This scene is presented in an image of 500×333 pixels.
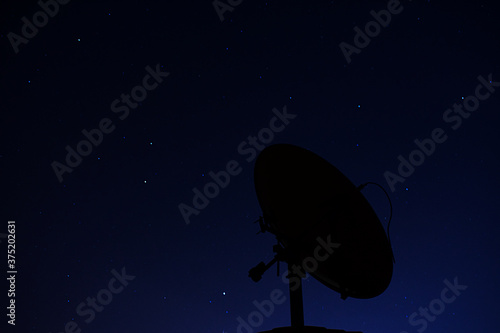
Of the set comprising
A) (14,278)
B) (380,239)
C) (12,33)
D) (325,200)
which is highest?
(12,33)

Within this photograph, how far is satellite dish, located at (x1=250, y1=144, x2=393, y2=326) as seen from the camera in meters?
2.68

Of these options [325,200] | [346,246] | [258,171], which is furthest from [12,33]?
[346,246]

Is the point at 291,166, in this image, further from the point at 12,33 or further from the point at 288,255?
the point at 12,33

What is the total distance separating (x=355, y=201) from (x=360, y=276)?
0.62 metres

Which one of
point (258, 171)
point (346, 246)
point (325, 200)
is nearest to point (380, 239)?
point (346, 246)

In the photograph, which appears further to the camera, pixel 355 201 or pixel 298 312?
pixel 355 201

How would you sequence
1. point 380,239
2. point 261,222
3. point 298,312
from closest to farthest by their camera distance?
point 298,312 < point 261,222 < point 380,239

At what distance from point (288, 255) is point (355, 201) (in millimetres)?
926

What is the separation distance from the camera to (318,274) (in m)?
2.82

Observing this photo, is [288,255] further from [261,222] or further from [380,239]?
[380,239]

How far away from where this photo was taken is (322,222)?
3027mm

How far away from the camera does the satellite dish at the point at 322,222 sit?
268cm

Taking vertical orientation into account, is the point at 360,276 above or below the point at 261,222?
below

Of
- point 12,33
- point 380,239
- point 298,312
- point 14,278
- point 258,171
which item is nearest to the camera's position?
point 298,312
